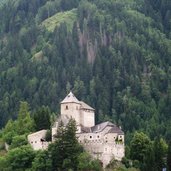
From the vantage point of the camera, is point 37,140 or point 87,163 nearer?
point 87,163

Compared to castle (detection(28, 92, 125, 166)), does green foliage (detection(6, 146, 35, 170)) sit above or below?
below

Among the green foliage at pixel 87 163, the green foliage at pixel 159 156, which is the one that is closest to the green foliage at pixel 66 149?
the green foliage at pixel 87 163

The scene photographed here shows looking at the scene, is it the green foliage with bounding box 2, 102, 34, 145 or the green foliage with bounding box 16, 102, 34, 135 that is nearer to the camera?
the green foliage with bounding box 2, 102, 34, 145

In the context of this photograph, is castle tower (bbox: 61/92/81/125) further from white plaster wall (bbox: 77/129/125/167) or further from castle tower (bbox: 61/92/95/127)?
white plaster wall (bbox: 77/129/125/167)

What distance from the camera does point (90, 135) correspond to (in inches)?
4417

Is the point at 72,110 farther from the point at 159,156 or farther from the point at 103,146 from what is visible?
the point at 159,156

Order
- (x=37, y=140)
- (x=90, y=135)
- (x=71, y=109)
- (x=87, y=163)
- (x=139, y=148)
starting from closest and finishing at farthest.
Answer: (x=87, y=163), (x=90, y=135), (x=139, y=148), (x=37, y=140), (x=71, y=109)

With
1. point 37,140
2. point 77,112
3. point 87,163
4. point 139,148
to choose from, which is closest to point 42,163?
point 37,140

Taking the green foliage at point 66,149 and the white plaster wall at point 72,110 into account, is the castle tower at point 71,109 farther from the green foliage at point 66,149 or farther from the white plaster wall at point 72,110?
the green foliage at point 66,149

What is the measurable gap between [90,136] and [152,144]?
11.4 m

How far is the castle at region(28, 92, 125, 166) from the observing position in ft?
361

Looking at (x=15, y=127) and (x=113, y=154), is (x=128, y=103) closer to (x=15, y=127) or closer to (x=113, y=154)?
(x=15, y=127)

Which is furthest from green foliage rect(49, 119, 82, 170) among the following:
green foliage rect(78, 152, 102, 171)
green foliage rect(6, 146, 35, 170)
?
green foliage rect(6, 146, 35, 170)

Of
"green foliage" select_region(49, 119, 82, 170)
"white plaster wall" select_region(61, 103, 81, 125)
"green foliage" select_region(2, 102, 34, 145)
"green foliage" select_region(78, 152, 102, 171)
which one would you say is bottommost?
"green foliage" select_region(78, 152, 102, 171)
